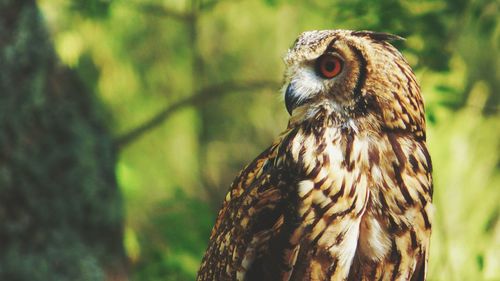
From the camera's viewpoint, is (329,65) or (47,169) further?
(47,169)

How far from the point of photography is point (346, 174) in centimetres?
250

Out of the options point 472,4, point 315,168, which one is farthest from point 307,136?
point 472,4

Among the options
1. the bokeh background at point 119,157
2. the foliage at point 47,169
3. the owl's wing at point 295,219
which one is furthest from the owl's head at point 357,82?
the foliage at point 47,169

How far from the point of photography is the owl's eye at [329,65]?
2486 millimetres

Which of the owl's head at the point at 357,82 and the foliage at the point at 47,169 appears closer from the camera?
the owl's head at the point at 357,82

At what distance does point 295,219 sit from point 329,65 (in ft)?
1.44

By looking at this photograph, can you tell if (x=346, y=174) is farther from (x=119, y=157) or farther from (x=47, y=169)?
(x=119, y=157)

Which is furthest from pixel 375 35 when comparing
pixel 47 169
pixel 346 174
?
pixel 47 169

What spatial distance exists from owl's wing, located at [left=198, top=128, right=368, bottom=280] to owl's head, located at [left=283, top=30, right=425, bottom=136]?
117mm

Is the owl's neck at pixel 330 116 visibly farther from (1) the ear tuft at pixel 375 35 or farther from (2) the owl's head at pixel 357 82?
(1) the ear tuft at pixel 375 35

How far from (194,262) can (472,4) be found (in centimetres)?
183

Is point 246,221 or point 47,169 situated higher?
point 47,169

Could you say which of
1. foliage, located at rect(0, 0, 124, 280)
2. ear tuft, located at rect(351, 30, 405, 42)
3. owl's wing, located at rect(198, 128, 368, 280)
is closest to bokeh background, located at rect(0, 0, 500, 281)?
foliage, located at rect(0, 0, 124, 280)

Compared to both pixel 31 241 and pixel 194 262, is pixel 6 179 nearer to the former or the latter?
pixel 31 241
